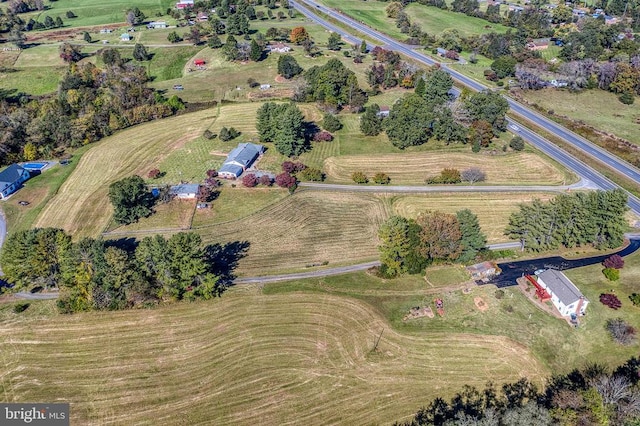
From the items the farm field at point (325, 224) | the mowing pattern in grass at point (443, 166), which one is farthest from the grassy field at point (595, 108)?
the farm field at point (325, 224)

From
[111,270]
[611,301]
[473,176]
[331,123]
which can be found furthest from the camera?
[331,123]

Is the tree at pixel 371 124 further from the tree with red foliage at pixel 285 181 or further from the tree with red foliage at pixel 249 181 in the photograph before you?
the tree with red foliage at pixel 249 181

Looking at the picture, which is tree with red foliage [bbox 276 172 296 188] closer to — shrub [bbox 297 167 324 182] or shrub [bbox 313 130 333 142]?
shrub [bbox 297 167 324 182]

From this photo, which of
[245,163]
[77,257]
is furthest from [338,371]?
[245,163]

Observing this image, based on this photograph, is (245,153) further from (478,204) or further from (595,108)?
(595,108)

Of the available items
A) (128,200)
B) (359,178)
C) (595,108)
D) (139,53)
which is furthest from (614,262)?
(139,53)

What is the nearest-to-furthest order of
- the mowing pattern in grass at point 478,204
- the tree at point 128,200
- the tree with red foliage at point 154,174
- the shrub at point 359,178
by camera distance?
the tree at point 128,200 → the mowing pattern in grass at point 478,204 → the shrub at point 359,178 → the tree with red foliage at point 154,174
